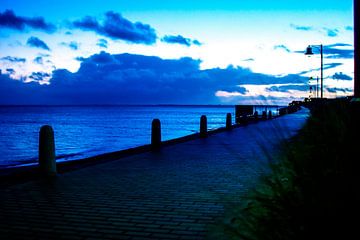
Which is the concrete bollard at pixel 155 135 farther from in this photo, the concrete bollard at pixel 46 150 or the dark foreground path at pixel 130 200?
the concrete bollard at pixel 46 150

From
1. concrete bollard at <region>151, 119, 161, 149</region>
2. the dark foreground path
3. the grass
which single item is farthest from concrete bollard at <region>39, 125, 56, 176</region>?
the grass

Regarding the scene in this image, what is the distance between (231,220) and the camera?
5.15m

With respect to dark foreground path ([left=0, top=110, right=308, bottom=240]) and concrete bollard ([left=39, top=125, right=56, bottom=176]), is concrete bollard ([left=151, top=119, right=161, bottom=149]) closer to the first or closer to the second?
dark foreground path ([left=0, top=110, right=308, bottom=240])

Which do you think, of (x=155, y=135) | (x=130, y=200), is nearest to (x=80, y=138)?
(x=155, y=135)

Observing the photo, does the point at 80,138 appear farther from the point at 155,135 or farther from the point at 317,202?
the point at 317,202

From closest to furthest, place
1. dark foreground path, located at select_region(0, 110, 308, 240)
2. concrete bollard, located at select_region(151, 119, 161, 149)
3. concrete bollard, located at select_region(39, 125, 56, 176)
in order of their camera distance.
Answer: dark foreground path, located at select_region(0, 110, 308, 240)
concrete bollard, located at select_region(39, 125, 56, 176)
concrete bollard, located at select_region(151, 119, 161, 149)

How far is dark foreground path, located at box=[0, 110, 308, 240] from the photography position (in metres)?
4.96

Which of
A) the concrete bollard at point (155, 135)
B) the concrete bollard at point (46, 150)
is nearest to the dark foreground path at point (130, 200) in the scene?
the concrete bollard at point (46, 150)

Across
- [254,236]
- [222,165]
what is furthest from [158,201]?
[222,165]

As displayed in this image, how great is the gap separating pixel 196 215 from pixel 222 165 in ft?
15.9

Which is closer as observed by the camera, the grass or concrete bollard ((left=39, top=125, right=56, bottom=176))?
the grass

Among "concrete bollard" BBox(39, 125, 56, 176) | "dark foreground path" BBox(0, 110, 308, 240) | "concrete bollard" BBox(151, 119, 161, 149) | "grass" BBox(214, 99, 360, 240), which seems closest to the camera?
"grass" BBox(214, 99, 360, 240)

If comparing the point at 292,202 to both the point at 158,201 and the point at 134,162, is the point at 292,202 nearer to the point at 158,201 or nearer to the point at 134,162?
the point at 158,201

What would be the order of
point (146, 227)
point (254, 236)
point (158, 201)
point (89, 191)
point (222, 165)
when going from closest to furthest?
point (254, 236) < point (146, 227) < point (158, 201) < point (89, 191) < point (222, 165)
